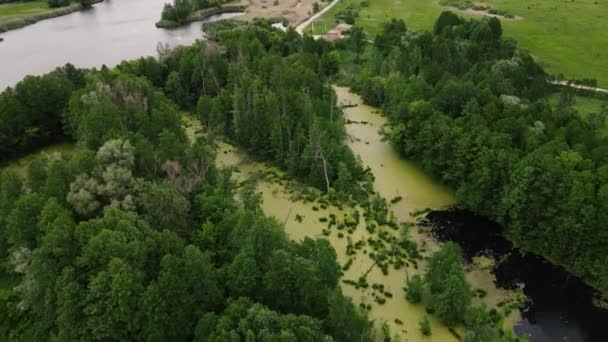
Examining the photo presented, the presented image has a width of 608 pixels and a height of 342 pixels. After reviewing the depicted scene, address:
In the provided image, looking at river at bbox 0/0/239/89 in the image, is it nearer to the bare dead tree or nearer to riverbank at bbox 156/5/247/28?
riverbank at bbox 156/5/247/28

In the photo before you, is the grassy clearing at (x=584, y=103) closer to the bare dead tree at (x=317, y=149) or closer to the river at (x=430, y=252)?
the river at (x=430, y=252)

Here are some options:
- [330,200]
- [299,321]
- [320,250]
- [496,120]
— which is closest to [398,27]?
[496,120]

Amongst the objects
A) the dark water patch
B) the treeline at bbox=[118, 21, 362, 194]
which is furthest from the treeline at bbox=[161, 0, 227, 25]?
the dark water patch

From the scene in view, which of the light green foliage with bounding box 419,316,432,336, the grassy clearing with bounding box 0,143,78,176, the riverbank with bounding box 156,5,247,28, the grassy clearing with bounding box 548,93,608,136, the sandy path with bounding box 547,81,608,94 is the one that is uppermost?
the riverbank with bounding box 156,5,247,28

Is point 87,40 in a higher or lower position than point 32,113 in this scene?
lower

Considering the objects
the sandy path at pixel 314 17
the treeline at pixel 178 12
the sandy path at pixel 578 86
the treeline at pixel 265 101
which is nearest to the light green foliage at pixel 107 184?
the treeline at pixel 265 101

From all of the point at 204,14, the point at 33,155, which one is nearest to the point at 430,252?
the point at 33,155

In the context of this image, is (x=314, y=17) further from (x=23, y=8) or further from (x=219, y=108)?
(x=23, y=8)
